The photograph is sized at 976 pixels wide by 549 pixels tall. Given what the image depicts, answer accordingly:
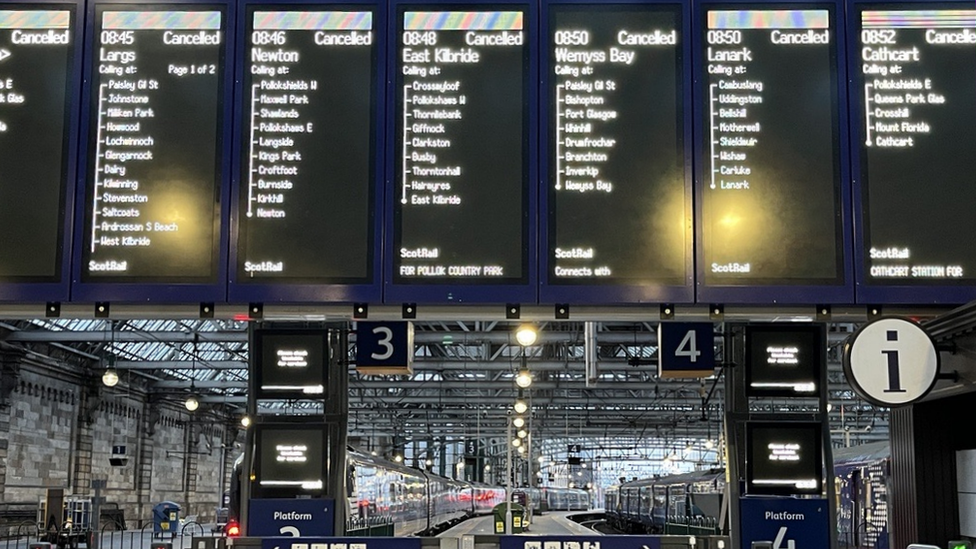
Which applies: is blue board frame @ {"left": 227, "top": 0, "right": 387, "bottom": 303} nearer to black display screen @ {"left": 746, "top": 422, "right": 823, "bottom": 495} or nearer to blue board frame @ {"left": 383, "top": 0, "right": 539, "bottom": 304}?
blue board frame @ {"left": 383, "top": 0, "right": 539, "bottom": 304}

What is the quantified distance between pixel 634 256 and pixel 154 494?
151 feet

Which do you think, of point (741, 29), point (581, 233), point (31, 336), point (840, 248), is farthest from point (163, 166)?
point (31, 336)

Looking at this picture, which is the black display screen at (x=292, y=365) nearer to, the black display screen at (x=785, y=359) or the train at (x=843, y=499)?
the black display screen at (x=785, y=359)

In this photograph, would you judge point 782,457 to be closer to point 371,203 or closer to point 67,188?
point 371,203

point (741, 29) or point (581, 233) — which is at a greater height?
point (741, 29)

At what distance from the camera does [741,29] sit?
7648mm

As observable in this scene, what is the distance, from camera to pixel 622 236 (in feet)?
24.2

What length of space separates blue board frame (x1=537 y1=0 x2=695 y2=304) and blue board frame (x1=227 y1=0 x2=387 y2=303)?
3.82 ft

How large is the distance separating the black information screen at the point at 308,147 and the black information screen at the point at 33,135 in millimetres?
1386

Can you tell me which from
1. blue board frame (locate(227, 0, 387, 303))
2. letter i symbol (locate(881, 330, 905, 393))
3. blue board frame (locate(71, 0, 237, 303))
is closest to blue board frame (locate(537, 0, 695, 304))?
blue board frame (locate(227, 0, 387, 303))

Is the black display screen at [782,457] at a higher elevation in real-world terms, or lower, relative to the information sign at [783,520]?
higher

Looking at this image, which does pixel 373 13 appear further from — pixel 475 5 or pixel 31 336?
pixel 31 336

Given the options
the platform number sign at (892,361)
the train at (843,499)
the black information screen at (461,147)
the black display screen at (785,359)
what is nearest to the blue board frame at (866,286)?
the platform number sign at (892,361)

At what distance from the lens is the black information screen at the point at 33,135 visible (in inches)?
295
